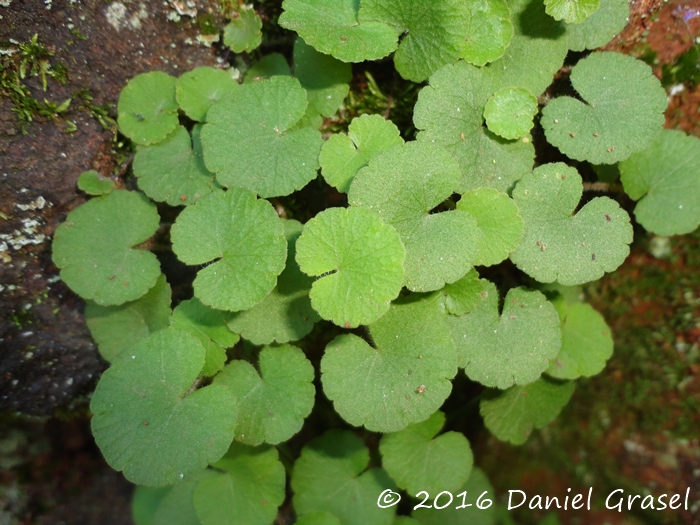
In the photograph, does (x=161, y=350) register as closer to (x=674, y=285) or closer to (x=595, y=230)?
(x=595, y=230)

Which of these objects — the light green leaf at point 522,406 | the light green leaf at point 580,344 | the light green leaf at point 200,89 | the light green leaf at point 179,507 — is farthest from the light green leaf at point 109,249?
the light green leaf at point 580,344

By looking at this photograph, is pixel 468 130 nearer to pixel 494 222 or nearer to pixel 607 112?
pixel 494 222

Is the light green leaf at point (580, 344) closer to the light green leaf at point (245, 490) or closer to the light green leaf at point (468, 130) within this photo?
the light green leaf at point (468, 130)

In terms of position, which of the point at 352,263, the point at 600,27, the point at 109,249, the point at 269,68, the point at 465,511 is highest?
the point at 600,27

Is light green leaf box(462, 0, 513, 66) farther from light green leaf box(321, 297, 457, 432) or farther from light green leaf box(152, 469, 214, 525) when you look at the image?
light green leaf box(152, 469, 214, 525)

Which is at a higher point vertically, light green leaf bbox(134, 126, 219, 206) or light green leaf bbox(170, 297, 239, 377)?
light green leaf bbox(134, 126, 219, 206)

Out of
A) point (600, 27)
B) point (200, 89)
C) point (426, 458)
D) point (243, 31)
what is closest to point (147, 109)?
point (200, 89)

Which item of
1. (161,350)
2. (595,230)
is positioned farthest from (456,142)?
(161,350)

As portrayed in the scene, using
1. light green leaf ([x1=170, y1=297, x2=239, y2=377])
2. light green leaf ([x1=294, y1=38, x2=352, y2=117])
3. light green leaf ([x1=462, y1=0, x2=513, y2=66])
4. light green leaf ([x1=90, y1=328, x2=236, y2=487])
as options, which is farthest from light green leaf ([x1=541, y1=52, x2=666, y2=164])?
light green leaf ([x1=90, y1=328, x2=236, y2=487])

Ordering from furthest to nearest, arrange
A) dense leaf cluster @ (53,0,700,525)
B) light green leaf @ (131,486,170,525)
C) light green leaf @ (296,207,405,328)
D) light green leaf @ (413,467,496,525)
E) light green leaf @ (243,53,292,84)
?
1. light green leaf @ (131,486,170,525)
2. light green leaf @ (413,467,496,525)
3. light green leaf @ (243,53,292,84)
4. dense leaf cluster @ (53,0,700,525)
5. light green leaf @ (296,207,405,328)
